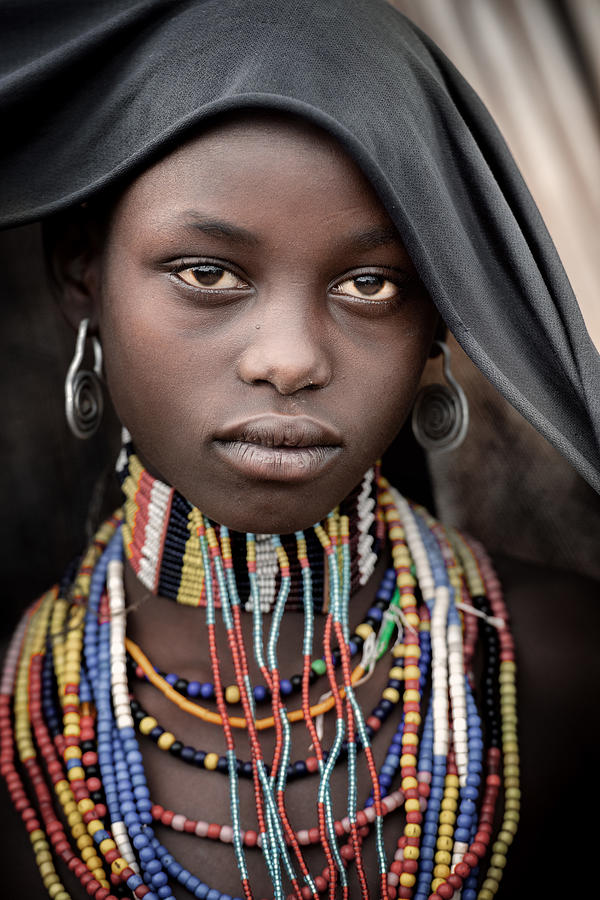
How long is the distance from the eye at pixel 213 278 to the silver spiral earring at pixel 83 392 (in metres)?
0.34

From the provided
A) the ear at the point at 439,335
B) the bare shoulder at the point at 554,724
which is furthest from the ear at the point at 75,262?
the bare shoulder at the point at 554,724

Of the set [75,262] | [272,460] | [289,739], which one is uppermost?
[75,262]

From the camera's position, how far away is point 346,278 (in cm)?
120

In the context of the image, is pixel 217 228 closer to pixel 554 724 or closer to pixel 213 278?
pixel 213 278

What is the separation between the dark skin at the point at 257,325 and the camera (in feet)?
3.67

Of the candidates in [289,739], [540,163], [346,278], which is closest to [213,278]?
[346,278]

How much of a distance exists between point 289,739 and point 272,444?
0.51 m

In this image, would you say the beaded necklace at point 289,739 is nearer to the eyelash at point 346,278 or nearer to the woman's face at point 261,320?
the woman's face at point 261,320

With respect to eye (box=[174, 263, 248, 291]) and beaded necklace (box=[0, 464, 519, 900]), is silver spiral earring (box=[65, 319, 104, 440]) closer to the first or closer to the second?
beaded necklace (box=[0, 464, 519, 900])

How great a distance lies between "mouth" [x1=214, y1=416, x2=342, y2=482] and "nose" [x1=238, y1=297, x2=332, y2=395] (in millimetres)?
50

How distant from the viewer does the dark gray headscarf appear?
1.11 m

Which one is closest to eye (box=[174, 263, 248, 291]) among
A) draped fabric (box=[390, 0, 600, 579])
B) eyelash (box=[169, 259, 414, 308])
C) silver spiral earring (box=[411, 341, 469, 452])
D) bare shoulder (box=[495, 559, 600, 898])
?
eyelash (box=[169, 259, 414, 308])

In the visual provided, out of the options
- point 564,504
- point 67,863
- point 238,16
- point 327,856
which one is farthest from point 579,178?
point 67,863

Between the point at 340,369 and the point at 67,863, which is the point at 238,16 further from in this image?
the point at 67,863
